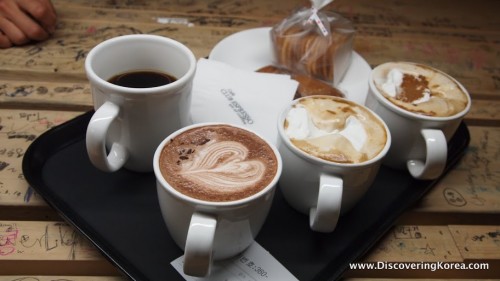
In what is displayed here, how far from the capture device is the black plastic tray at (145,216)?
25.3 inches

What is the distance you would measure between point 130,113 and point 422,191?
1.59ft

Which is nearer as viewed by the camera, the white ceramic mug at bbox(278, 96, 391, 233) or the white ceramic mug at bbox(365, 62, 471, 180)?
the white ceramic mug at bbox(278, 96, 391, 233)

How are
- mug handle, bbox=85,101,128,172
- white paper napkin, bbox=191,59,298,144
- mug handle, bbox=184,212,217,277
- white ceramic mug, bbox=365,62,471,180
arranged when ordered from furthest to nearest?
white paper napkin, bbox=191,59,298,144
white ceramic mug, bbox=365,62,471,180
mug handle, bbox=85,101,128,172
mug handle, bbox=184,212,217,277

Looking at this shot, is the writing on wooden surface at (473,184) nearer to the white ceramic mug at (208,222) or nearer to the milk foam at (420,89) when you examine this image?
the milk foam at (420,89)

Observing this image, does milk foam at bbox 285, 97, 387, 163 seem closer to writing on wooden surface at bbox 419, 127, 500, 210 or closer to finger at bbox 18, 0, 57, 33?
writing on wooden surface at bbox 419, 127, 500, 210

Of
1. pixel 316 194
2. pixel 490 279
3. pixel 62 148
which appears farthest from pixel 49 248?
pixel 490 279

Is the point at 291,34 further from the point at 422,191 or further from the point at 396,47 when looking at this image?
the point at 422,191

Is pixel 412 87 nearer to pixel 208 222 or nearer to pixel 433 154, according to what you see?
pixel 433 154

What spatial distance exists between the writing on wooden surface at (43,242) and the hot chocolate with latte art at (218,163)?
18 cm

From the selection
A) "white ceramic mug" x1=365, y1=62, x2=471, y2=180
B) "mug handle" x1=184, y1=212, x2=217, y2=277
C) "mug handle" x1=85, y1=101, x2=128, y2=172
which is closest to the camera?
"mug handle" x1=184, y1=212, x2=217, y2=277

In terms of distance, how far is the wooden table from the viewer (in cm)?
68

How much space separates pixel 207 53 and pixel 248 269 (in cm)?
61

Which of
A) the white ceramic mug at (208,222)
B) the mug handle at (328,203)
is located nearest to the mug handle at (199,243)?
the white ceramic mug at (208,222)

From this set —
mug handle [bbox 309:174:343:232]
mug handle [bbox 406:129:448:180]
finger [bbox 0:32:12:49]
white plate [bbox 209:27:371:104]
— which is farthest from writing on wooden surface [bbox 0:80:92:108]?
mug handle [bbox 406:129:448:180]
